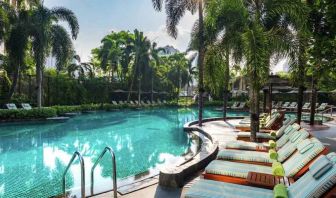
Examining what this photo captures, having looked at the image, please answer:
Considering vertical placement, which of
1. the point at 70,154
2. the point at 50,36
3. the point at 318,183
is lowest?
the point at 70,154

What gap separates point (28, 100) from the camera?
21.9 meters

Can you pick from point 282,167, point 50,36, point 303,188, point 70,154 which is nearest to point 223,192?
point 303,188

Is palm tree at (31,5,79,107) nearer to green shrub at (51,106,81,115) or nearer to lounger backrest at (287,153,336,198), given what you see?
green shrub at (51,106,81,115)

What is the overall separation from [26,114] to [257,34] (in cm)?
1497

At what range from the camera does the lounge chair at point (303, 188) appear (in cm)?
274

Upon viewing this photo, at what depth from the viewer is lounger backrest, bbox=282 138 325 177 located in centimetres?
382

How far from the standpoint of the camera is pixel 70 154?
29.7 ft

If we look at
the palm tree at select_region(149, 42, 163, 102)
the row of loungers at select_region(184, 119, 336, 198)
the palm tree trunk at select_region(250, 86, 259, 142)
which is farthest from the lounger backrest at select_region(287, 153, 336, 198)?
the palm tree at select_region(149, 42, 163, 102)

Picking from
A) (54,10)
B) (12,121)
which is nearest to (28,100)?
(12,121)

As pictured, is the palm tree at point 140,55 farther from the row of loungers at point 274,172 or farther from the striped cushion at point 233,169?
the striped cushion at point 233,169

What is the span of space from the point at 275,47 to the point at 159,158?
15.5 feet

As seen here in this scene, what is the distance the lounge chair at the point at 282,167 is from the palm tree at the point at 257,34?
2.90 metres

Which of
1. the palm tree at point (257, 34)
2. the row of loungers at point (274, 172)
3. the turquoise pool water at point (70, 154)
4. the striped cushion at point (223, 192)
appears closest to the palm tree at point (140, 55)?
the turquoise pool water at point (70, 154)

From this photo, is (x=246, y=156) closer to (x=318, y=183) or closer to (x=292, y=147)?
(x=292, y=147)
